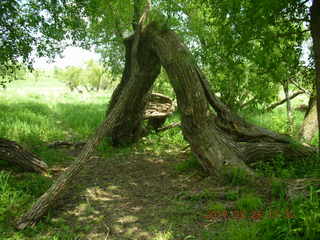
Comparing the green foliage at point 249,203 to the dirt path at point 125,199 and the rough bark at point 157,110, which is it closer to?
the dirt path at point 125,199

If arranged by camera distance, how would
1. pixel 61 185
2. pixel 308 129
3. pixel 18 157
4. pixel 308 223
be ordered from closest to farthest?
pixel 308 223 → pixel 61 185 → pixel 18 157 → pixel 308 129

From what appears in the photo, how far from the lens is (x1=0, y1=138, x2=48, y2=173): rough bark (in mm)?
6473

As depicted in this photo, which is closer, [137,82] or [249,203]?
[249,203]

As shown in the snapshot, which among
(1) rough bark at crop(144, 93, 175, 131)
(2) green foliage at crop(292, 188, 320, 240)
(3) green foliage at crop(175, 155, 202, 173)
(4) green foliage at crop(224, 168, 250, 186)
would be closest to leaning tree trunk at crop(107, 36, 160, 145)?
(1) rough bark at crop(144, 93, 175, 131)

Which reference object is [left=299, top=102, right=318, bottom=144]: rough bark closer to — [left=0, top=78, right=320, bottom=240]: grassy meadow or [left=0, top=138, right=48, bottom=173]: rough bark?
[left=0, top=78, right=320, bottom=240]: grassy meadow

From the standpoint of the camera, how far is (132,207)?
5.39 metres

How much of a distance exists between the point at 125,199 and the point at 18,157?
2.81 meters

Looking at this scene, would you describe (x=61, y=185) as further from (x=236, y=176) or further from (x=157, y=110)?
(x=157, y=110)

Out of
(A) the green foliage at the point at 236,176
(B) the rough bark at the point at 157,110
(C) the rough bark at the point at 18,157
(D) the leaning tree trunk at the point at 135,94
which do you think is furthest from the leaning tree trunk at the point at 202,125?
(B) the rough bark at the point at 157,110

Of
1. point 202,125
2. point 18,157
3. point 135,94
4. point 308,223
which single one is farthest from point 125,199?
point 135,94

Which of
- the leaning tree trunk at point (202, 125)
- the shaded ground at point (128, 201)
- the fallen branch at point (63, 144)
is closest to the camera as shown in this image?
the shaded ground at point (128, 201)

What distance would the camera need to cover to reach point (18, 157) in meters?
6.55

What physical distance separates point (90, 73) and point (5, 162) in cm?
8088

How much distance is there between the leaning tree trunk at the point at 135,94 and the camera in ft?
26.6
